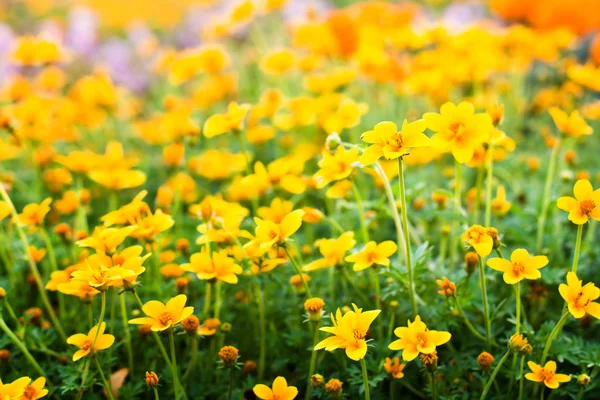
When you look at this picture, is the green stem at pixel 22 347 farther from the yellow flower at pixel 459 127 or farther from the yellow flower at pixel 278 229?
the yellow flower at pixel 459 127

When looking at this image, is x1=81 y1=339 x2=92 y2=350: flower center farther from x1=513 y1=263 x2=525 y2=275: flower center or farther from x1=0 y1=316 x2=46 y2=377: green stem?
x1=513 y1=263 x2=525 y2=275: flower center

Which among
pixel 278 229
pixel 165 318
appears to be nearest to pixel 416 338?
pixel 278 229

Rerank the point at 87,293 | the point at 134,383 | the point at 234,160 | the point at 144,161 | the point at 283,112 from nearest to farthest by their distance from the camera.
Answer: the point at 87,293 → the point at 134,383 → the point at 234,160 → the point at 144,161 → the point at 283,112

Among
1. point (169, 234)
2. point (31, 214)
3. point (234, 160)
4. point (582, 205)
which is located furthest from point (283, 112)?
point (582, 205)

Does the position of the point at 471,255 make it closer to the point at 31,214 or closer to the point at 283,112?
the point at 31,214

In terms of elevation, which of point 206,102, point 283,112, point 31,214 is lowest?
point 283,112

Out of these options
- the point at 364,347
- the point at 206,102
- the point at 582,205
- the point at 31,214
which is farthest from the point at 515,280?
the point at 206,102

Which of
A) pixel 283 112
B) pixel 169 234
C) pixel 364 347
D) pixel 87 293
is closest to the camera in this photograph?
pixel 364 347

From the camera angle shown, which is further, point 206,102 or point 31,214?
point 206,102

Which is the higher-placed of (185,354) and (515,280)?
(515,280)
